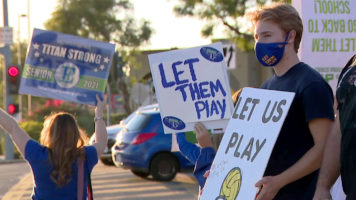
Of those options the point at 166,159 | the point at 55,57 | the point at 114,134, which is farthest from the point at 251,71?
the point at 55,57

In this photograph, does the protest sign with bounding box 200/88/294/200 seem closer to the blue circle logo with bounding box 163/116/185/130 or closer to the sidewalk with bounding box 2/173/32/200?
the blue circle logo with bounding box 163/116/185/130

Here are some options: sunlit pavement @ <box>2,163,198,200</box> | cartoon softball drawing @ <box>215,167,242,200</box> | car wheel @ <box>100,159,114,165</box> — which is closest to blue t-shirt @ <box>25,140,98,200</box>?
cartoon softball drawing @ <box>215,167,242,200</box>

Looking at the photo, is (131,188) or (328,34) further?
(131,188)

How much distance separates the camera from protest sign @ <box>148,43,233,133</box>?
4.55 metres

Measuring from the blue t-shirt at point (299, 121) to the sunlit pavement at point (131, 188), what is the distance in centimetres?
914

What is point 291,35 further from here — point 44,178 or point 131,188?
point 131,188

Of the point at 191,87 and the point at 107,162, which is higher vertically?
the point at 191,87

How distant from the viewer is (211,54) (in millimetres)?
4730

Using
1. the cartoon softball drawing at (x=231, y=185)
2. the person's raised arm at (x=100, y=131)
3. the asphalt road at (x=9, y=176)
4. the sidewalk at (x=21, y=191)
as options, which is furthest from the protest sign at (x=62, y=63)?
the asphalt road at (x=9, y=176)

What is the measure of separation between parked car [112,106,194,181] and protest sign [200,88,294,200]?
11.4 metres

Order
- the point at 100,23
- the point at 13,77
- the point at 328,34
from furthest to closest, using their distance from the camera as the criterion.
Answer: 1. the point at 100,23
2. the point at 13,77
3. the point at 328,34

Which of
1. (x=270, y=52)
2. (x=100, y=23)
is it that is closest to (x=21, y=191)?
(x=270, y=52)

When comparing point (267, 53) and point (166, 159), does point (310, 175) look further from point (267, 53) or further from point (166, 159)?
point (166, 159)

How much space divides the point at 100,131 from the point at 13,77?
19964mm
